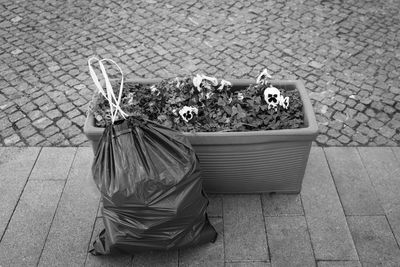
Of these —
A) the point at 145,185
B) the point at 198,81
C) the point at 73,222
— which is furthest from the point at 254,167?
the point at 73,222

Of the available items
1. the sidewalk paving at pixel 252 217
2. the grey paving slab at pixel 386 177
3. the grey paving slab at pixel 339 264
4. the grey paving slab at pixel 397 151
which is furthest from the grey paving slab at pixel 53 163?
the grey paving slab at pixel 397 151

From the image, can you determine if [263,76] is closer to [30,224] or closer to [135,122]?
[135,122]

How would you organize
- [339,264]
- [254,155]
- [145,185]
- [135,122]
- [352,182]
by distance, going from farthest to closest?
[352,182] < [254,155] < [339,264] < [135,122] < [145,185]

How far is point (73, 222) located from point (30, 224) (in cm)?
35

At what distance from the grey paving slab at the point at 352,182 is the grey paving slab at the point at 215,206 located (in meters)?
1.03

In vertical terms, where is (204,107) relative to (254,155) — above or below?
above

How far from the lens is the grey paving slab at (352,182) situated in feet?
10.3

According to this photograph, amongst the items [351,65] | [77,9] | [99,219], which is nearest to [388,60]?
[351,65]

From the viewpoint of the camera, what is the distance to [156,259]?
2818 mm

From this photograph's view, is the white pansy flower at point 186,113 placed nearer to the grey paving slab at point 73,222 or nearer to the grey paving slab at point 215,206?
the grey paving slab at point 215,206

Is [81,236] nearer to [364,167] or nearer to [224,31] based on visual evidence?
[364,167]

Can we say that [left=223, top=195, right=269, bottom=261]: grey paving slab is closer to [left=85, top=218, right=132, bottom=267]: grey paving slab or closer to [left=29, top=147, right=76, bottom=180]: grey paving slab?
[left=85, top=218, right=132, bottom=267]: grey paving slab

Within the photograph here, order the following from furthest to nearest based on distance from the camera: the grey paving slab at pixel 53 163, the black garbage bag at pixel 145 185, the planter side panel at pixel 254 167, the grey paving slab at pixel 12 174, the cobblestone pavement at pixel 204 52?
the cobblestone pavement at pixel 204 52, the grey paving slab at pixel 53 163, the grey paving slab at pixel 12 174, the planter side panel at pixel 254 167, the black garbage bag at pixel 145 185

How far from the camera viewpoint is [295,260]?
→ 2.79 m
